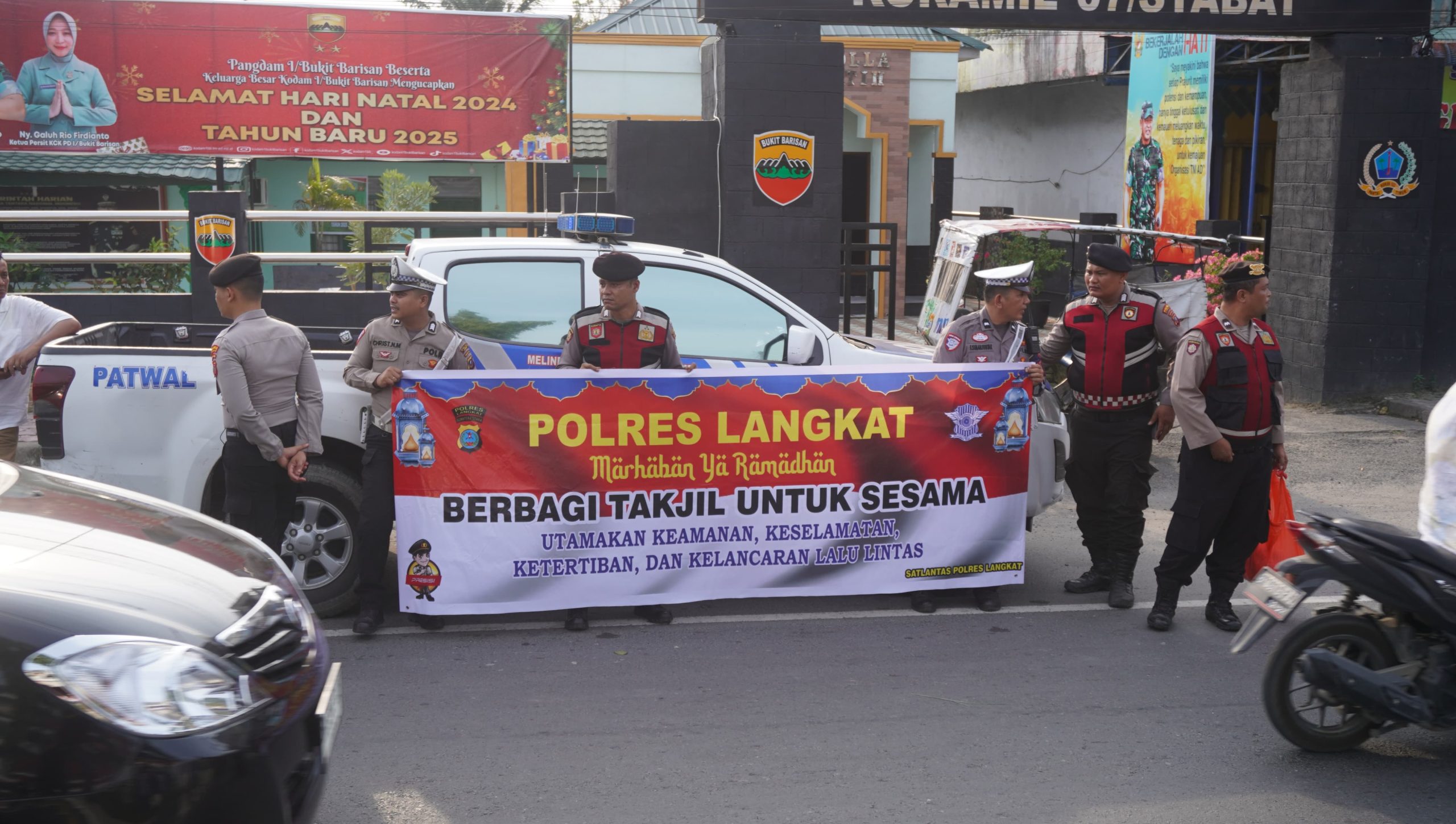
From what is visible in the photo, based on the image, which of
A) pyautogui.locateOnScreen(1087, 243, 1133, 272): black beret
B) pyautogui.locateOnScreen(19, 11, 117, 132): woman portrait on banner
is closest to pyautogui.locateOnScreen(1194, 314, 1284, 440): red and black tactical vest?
pyautogui.locateOnScreen(1087, 243, 1133, 272): black beret

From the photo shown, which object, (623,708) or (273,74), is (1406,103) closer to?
(623,708)

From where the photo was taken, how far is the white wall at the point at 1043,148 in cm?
A: 2512

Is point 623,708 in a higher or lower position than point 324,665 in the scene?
lower

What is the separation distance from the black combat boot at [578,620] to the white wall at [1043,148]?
18.5m

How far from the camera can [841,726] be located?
5.19m

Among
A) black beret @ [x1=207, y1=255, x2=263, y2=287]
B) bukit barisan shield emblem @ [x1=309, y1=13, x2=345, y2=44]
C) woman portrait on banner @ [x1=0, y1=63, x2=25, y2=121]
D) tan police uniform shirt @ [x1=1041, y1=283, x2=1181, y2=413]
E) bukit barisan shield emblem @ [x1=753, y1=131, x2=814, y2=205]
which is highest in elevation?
bukit barisan shield emblem @ [x1=309, y1=13, x2=345, y2=44]

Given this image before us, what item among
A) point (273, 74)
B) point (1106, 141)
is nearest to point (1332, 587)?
point (273, 74)

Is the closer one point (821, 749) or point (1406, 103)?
point (821, 749)

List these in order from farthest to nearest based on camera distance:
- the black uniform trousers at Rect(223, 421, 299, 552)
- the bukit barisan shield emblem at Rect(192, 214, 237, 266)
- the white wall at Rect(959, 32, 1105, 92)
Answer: the white wall at Rect(959, 32, 1105, 92)
the bukit barisan shield emblem at Rect(192, 214, 237, 266)
the black uniform trousers at Rect(223, 421, 299, 552)

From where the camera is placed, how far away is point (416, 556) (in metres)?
6.26

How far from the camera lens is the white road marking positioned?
6.41m

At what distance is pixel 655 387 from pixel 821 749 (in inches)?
82.5

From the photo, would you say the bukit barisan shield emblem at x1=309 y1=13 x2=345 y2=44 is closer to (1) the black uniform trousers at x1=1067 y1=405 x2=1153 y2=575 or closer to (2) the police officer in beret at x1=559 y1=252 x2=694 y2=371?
(2) the police officer in beret at x1=559 y1=252 x2=694 y2=371

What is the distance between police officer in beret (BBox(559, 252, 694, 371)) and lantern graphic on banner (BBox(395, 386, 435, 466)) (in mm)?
808
